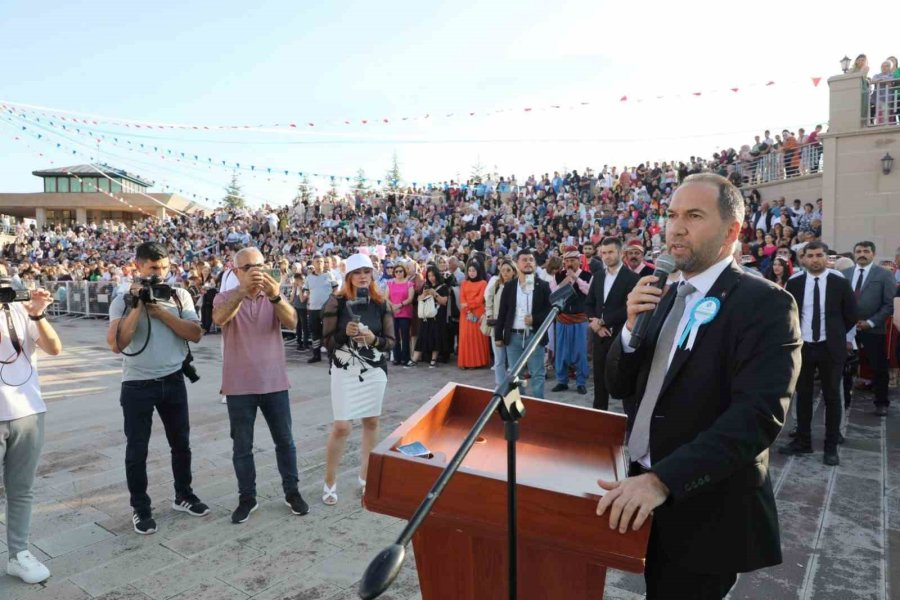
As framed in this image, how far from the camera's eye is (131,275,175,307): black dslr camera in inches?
153

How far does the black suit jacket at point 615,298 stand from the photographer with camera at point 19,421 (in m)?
4.81

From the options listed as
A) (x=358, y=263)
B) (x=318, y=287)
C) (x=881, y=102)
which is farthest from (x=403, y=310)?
(x=881, y=102)

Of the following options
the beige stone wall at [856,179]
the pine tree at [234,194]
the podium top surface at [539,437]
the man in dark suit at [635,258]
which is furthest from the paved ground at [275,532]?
the pine tree at [234,194]

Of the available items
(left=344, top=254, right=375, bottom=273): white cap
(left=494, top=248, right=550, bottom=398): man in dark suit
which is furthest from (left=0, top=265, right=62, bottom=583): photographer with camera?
(left=494, top=248, right=550, bottom=398): man in dark suit

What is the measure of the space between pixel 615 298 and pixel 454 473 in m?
4.95

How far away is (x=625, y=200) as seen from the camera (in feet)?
60.6

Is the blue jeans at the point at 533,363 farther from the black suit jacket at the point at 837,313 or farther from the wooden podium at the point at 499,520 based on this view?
the wooden podium at the point at 499,520

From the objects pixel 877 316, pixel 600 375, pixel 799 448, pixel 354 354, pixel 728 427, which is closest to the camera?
pixel 728 427

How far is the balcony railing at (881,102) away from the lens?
1202 centimetres

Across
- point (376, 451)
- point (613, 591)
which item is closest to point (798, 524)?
point (613, 591)

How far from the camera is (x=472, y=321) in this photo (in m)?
9.76

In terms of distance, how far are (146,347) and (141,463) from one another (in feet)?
2.57

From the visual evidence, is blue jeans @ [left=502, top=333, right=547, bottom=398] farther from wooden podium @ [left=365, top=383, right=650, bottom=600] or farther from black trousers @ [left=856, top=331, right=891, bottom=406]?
wooden podium @ [left=365, top=383, right=650, bottom=600]

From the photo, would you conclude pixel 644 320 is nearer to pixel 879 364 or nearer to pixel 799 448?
pixel 799 448
